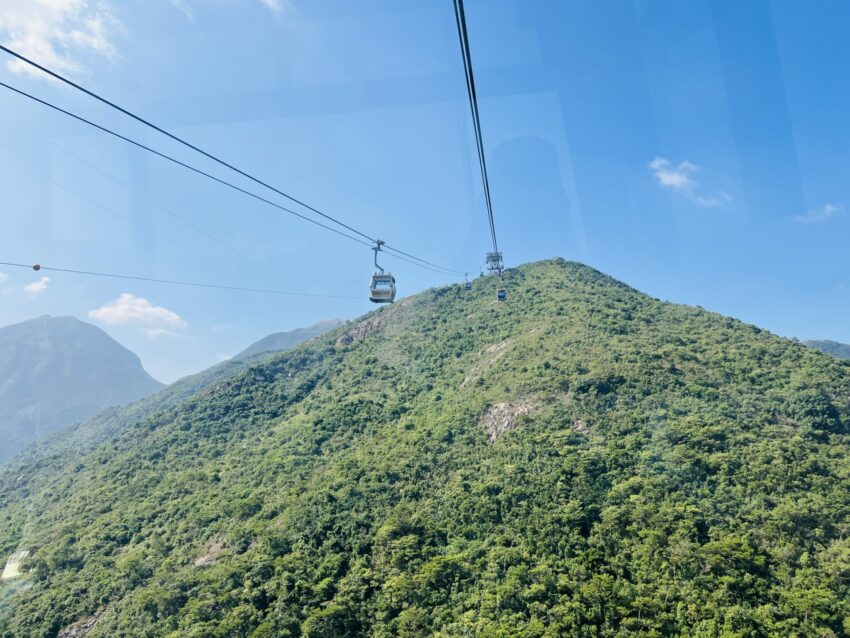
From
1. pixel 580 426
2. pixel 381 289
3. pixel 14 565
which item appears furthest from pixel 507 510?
pixel 14 565

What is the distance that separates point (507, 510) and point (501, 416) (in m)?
12.9

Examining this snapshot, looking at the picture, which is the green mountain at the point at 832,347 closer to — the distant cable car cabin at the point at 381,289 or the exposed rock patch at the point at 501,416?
the exposed rock patch at the point at 501,416

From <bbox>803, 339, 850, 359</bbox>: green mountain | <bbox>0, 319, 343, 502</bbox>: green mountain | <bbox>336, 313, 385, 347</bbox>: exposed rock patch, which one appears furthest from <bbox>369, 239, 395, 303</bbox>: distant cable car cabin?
<bbox>803, 339, 850, 359</bbox>: green mountain

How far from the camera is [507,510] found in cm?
3459

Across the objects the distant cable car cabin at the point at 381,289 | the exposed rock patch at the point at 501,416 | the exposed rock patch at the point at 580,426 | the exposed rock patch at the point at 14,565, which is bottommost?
the exposed rock patch at the point at 14,565

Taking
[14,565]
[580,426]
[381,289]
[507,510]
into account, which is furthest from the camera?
[14,565]

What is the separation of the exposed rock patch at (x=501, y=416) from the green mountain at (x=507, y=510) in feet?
0.90

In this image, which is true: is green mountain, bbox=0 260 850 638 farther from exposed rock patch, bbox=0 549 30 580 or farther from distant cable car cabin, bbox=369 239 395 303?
distant cable car cabin, bbox=369 239 395 303

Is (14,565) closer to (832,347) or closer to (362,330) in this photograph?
(362,330)

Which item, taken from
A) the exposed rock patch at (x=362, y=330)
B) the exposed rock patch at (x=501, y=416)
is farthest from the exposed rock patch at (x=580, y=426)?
the exposed rock patch at (x=362, y=330)

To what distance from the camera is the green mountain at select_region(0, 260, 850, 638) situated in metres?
25.7

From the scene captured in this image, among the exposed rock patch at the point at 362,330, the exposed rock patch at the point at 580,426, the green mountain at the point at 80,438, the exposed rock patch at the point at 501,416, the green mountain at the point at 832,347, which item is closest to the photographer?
the exposed rock patch at the point at 580,426

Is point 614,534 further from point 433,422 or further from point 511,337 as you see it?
point 511,337

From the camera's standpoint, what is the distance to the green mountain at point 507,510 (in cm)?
2566
